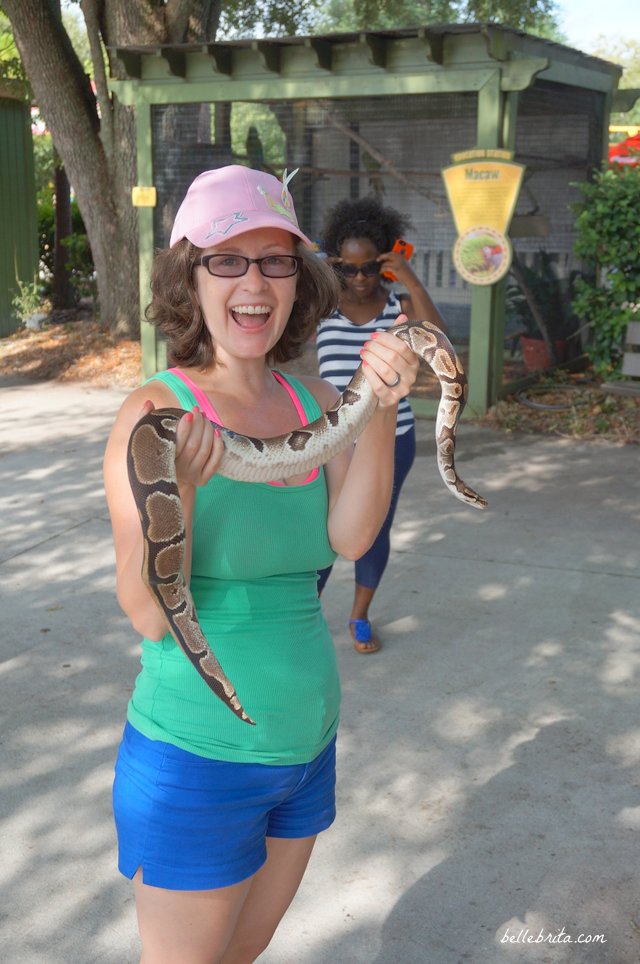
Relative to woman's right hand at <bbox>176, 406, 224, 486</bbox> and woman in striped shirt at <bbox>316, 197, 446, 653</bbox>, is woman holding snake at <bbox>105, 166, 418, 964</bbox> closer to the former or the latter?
woman's right hand at <bbox>176, 406, 224, 486</bbox>

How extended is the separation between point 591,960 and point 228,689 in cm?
175

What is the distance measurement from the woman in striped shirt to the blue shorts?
2.93m

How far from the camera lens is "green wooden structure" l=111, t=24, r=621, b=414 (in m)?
9.91

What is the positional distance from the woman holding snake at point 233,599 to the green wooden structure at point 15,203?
46.6 feet

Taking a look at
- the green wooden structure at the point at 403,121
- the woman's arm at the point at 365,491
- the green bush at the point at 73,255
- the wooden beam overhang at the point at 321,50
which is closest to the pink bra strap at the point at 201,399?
the woman's arm at the point at 365,491

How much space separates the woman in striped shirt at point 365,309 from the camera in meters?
5.05

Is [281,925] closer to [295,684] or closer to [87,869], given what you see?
[87,869]

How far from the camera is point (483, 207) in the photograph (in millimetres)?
9781

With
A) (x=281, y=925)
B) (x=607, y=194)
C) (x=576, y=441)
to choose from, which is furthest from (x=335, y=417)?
(x=607, y=194)

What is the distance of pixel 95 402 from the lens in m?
11.6

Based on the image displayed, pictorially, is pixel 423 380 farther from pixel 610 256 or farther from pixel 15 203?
pixel 15 203

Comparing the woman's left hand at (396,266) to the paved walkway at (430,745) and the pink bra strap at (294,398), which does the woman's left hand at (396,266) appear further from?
the pink bra strap at (294,398)

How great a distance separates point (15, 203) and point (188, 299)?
14792mm

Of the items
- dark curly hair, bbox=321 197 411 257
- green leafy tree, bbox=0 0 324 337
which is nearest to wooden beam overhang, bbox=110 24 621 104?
green leafy tree, bbox=0 0 324 337
